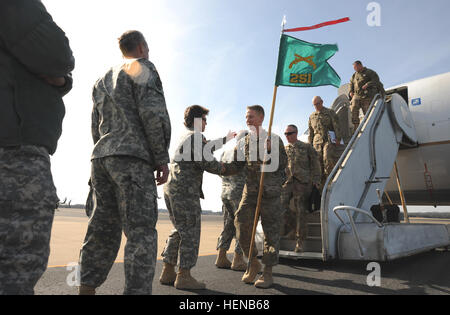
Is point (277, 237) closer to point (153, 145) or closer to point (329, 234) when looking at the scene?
point (329, 234)

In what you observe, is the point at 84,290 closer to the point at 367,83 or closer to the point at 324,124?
the point at 324,124

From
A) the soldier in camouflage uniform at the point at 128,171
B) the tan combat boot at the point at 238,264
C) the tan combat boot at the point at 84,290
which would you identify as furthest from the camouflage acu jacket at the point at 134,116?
the tan combat boot at the point at 238,264

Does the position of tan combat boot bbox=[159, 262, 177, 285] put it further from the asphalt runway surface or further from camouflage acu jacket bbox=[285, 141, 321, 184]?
camouflage acu jacket bbox=[285, 141, 321, 184]

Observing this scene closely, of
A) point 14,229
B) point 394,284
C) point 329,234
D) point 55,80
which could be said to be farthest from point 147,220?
point 394,284

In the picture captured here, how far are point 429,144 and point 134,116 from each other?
22.0ft

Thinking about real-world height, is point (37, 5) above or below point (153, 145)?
above

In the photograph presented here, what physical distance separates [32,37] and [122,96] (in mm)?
794

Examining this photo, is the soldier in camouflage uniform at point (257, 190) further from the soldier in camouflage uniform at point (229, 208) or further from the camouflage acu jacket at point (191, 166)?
the soldier in camouflage uniform at point (229, 208)

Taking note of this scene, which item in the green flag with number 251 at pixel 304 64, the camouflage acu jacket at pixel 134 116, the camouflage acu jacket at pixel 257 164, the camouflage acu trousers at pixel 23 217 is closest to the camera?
the camouflage acu trousers at pixel 23 217

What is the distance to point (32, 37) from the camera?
1.45 metres

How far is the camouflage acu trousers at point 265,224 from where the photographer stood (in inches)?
132

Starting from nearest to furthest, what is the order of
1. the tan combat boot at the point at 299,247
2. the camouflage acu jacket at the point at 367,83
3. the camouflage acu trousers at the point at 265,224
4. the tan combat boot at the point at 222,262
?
the camouflage acu trousers at the point at 265,224
the tan combat boot at the point at 299,247
the tan combat boot at the point at 222,262
the camouflage acu jacket at the point at 367,83

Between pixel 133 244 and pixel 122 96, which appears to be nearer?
pixel 133 244

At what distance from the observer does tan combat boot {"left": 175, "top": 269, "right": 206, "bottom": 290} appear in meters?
3.14
